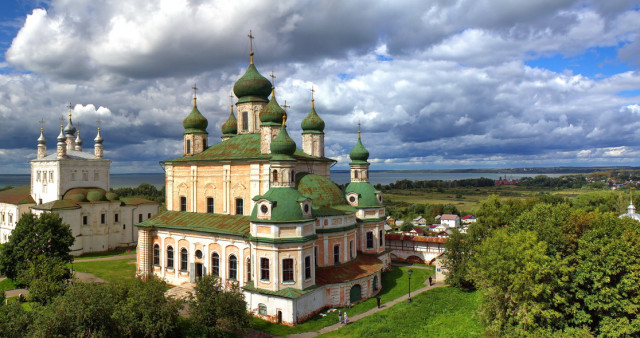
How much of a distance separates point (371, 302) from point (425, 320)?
154 inches

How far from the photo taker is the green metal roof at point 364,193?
106ft

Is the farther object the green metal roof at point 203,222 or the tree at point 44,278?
the green metal roof at point 203,222

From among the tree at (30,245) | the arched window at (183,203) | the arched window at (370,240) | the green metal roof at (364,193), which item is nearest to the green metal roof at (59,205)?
the tree at (30,245)

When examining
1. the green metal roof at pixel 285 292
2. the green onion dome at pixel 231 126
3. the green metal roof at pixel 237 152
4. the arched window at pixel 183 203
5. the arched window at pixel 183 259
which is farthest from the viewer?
the green onion dome at pixel 231 126

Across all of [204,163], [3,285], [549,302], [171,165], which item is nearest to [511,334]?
[549,302]

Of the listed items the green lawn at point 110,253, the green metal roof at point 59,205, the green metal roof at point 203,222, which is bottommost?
the green lawn at point 110,253

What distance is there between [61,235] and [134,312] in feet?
53.0

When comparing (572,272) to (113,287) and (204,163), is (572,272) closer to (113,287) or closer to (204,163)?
(113,287)

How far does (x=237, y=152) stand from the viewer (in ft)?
98.0

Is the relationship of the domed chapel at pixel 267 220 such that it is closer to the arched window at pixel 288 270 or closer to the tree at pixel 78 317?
the arched window at pixel 288 270

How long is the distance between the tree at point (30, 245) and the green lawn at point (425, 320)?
20.0 metres

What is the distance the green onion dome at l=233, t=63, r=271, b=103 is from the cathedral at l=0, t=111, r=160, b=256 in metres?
Result: 20.6

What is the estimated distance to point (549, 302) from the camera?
17.9m

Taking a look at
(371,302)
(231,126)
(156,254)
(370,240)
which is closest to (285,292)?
(371,302)
